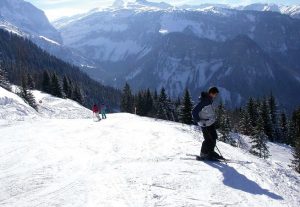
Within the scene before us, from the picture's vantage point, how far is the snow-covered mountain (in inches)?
450

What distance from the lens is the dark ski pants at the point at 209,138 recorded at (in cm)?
1525

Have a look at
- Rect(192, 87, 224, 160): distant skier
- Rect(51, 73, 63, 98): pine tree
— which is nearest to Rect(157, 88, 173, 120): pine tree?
Rect(51, 73, 63, 98): pine tree

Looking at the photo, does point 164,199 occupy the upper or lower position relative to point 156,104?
upper

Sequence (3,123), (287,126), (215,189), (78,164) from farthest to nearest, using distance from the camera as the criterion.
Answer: (287,126) → (3,123) → (78,164) → (215,189)

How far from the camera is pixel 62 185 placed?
1252cm

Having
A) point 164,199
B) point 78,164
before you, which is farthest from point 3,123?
point 164,199

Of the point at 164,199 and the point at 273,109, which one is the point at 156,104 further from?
the point at 164,199

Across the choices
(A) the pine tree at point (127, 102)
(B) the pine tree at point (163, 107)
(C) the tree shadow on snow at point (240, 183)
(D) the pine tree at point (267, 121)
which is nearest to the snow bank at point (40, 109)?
(C) the tree shadow on snow at point (240, 183)

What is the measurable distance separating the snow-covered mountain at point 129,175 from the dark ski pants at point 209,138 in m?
0.58

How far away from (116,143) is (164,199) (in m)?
8.29

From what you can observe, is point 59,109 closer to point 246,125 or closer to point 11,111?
point 11,111

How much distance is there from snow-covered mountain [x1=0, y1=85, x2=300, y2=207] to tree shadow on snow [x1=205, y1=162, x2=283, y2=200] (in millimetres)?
31

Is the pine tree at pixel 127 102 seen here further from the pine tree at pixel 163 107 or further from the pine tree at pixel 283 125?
the pine tree at pixel 283 125

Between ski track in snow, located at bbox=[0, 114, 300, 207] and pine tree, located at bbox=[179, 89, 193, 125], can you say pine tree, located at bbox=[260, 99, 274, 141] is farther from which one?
ski track in snow, located at bbox=[0, 114, 300, 207]
